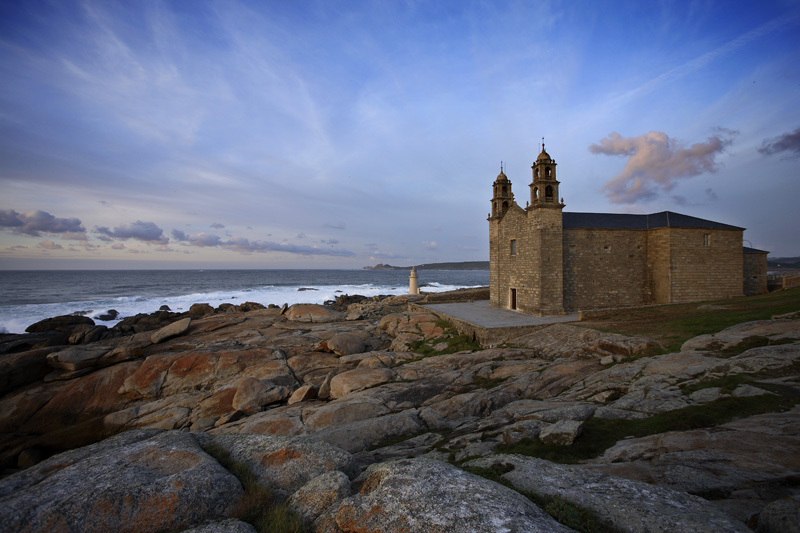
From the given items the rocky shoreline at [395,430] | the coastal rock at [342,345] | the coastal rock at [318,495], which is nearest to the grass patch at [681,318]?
the rocky shoreline at [395,430]

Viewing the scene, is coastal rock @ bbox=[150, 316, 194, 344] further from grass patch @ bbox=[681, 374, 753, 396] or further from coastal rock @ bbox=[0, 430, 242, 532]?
grass patch @ bbox=[681, 374, 753, 396]

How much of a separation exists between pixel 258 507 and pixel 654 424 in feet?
25.1

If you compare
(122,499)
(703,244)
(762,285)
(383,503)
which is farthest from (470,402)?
(762,285)

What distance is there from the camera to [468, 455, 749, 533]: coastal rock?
11.8ft

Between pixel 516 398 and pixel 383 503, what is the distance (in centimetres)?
872

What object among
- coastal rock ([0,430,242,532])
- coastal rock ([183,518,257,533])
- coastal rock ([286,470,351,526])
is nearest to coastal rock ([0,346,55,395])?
coastal rock ([0,430,242,532])

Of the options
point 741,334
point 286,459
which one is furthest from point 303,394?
point 741,334

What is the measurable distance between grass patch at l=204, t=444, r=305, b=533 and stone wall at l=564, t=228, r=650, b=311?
22.8 meters

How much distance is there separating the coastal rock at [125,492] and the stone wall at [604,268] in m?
23.4

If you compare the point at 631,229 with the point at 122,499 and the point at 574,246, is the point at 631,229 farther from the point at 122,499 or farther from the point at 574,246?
the point at 122,499

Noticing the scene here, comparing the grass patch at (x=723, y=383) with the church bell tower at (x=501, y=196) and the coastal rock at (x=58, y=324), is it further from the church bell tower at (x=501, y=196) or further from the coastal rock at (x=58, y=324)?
the coastal rock at (x=58, y=324)

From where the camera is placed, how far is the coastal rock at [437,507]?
343 cm

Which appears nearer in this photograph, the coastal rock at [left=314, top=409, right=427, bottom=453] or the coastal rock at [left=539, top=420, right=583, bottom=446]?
the coastal rock at [left=539, top=420, right=583, bottom=446]

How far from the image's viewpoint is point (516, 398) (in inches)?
445
